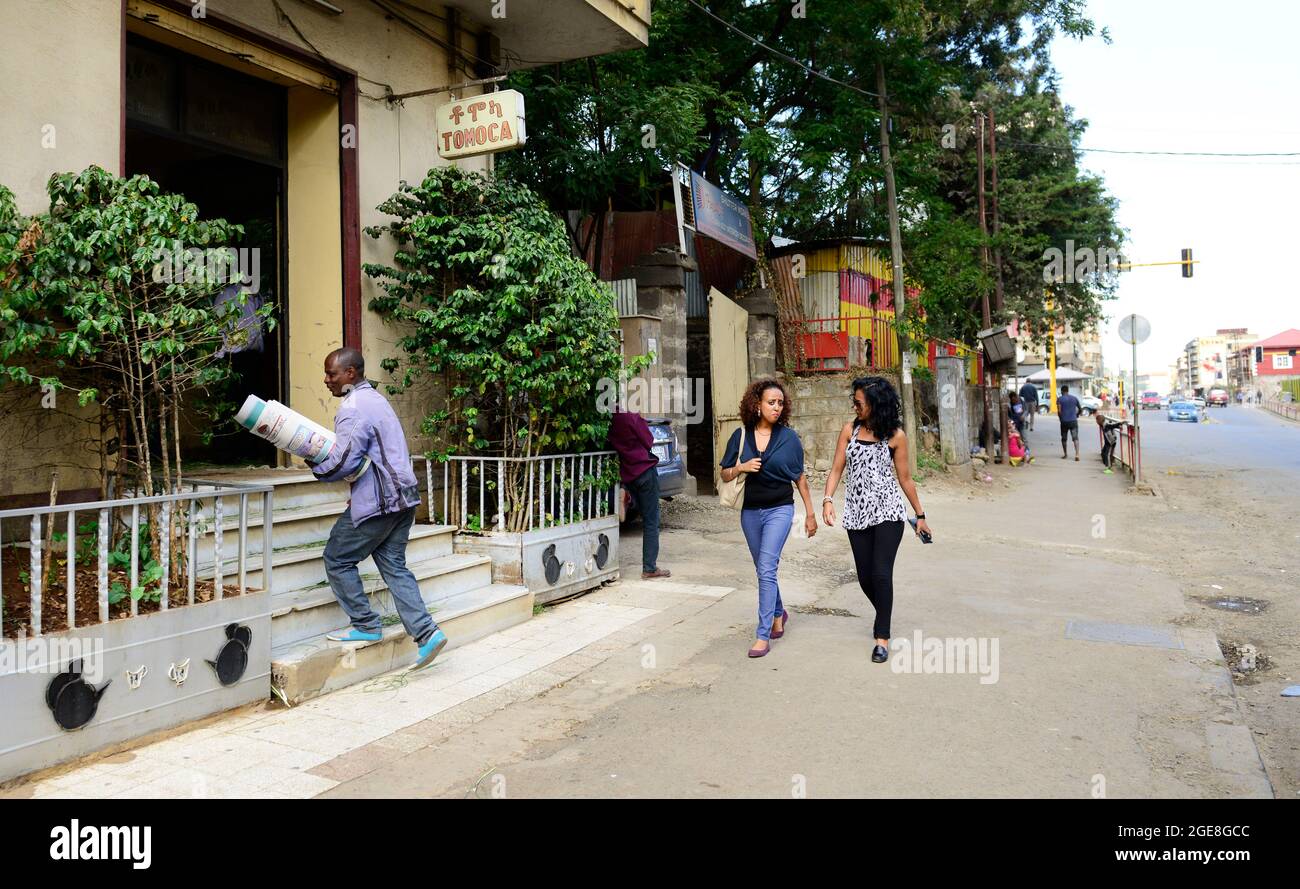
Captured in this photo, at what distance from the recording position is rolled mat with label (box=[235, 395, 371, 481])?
450 cm

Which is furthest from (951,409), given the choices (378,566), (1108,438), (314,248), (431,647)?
(378,566)

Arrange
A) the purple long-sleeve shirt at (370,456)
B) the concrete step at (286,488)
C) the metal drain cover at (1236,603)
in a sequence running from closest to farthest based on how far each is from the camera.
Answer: the purple long-sleeve shirt at (370,456) < the concrete step at (286,488) < the metal drain cover at (1236,603)

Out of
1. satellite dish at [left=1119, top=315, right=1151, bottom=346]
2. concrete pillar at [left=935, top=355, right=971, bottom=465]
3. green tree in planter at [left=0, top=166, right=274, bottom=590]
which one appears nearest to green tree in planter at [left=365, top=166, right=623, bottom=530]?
green tree in planter at [left=0, top=166, right=274, bottom=590]

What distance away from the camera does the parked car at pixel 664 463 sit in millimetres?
10332

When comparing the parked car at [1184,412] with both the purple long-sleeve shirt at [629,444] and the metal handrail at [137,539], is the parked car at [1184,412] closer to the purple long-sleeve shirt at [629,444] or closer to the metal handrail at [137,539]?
the purple long-sleeve shirt at [629,444]

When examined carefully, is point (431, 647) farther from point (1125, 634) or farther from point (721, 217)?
point (721, 217)

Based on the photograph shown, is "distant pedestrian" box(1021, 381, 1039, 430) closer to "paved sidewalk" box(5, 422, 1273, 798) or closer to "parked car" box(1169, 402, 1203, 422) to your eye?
"parked car" box(1169, 402, 1203, 422)

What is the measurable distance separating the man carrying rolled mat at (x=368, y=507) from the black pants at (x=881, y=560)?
2.75 metres

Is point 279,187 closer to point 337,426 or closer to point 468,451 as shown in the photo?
point 468,451

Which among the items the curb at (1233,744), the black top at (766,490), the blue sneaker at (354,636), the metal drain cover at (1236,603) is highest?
the black top at (766,490)

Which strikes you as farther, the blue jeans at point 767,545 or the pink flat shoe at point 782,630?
the pink flat shoe at point 782,630

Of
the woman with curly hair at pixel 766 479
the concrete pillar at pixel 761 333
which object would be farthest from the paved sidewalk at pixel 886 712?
the concrete pillar at pixel 761 333

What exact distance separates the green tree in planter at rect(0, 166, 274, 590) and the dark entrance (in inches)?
57.4

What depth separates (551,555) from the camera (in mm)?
7039
